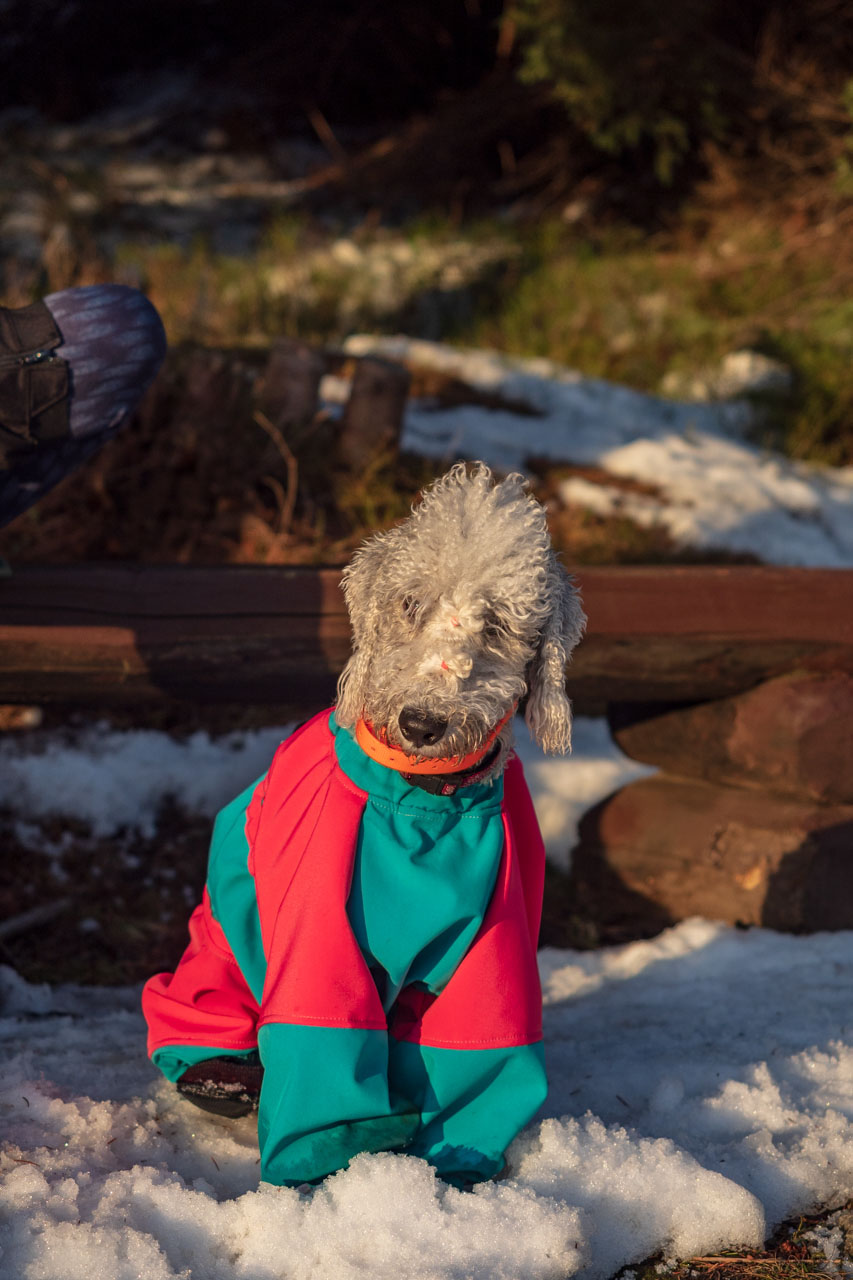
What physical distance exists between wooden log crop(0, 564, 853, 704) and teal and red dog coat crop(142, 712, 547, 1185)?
2.79ft

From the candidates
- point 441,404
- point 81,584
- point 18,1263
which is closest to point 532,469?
point 441,404

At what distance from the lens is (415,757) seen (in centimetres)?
194

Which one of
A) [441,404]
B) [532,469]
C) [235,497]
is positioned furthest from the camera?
[441,404]

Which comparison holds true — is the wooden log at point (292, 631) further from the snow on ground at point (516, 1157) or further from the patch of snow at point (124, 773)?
the snow on ground at point (516, 1157)

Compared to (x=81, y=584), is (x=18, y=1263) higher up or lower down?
lower down

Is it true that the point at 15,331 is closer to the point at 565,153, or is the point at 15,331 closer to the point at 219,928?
the point at 219,928

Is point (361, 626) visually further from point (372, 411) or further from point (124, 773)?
point (372, 411)

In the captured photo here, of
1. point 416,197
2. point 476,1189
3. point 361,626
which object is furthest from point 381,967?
point 416,197

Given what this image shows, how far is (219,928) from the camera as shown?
2.34m

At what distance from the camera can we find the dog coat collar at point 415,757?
1959 millimetres

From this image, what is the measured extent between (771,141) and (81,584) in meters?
8.17

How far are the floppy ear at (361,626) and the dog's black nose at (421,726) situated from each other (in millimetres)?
171

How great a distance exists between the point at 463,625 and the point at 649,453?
4274mm

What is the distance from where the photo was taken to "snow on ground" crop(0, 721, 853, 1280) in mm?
1859
